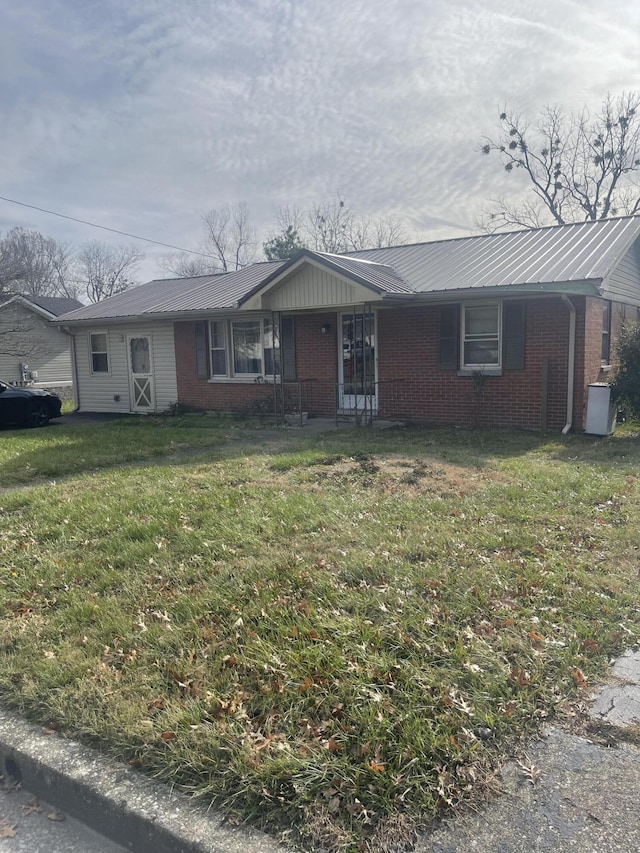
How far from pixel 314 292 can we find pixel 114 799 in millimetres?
10680

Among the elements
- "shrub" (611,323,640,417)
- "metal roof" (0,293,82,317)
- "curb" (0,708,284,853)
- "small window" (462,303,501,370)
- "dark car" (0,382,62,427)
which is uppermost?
"metal roof" (0,293,82,317)

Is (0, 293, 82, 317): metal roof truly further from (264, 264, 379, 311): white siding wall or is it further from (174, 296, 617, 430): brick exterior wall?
(264, 264, 379, 311): white siding wall

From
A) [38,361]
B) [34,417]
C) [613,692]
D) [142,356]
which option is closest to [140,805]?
[613,692]

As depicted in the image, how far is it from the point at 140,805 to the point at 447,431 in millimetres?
9794

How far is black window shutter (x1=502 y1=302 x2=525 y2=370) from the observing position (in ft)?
37.5

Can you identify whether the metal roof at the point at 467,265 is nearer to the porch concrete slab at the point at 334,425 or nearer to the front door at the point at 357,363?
the front door at the point at 357,363

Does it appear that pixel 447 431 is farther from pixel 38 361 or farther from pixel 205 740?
pixel 38 361

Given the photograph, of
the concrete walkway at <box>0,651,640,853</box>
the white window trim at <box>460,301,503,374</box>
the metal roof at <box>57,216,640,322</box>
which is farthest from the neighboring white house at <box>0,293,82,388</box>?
the concrete walkway at <box>0,651,640,853</box>

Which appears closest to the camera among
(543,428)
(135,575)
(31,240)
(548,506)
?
(135,575)

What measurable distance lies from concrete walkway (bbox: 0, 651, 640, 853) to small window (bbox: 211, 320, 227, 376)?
1321cm

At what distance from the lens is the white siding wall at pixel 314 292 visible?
1175 cm

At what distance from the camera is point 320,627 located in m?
3.67

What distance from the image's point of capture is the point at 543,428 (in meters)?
11.4

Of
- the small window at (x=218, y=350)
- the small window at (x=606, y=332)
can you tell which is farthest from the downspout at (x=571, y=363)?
the small window at (x=218, y=350)
